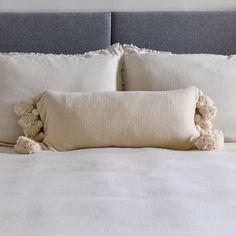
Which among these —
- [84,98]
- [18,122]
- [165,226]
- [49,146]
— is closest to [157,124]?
[84,98]

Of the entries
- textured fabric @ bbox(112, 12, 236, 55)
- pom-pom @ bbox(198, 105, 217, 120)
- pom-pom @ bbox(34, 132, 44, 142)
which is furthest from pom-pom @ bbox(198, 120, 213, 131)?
pom-pom @ bbox(34, 132, 44, 142)

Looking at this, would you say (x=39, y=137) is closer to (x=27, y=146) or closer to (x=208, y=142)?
(x=27, y=146)

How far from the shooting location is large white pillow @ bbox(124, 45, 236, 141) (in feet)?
6.57

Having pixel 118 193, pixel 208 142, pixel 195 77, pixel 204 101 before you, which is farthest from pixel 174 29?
pixel 118 193

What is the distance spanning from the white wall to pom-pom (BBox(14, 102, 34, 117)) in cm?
67

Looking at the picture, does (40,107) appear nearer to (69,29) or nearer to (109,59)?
(109,59)

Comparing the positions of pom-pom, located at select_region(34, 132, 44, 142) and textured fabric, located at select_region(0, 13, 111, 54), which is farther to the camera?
textured fabric, located at select_region(0, 13, 111, 54)

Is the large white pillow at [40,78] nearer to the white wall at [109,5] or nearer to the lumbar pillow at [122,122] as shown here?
the lumbar pillow at [122,122]

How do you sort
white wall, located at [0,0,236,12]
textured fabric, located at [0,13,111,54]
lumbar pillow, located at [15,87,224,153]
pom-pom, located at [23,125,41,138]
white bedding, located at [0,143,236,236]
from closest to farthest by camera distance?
white bedding, located at [0,143,236,236], lumbar pillow, located at [15,87,224,153], pom-pom, located at [23,125,41,138], textured fabric, located at [0,13,111,54], white wall, located at [0,0,236,12]

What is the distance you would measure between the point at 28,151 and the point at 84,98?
0.30 m

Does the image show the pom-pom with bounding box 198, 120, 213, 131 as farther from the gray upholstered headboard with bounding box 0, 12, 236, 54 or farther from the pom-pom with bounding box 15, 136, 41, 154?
the pom-pom with bounding box 15, 136, 41, 154

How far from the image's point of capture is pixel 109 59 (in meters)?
2.10

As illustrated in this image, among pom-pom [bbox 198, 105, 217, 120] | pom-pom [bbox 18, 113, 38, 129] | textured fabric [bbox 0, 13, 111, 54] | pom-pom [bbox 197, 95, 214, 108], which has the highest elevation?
textured fabric [bbox 0, 13, 111, 54]

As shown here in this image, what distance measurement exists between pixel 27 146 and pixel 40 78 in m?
0.31
